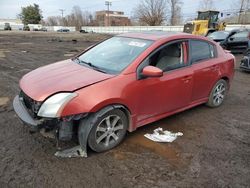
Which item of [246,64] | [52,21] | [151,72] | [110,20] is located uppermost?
[151,72]

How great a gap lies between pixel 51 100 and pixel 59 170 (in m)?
0.87

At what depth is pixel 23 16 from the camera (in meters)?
111

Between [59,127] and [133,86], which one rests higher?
[133,86]

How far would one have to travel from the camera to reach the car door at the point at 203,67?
4730 millimetres

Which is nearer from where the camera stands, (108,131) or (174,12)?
(108,131)

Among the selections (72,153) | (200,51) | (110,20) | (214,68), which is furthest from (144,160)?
(110,20)

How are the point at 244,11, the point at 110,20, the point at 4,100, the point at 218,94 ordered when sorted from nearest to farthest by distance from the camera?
the point at 218,94, the point at 4,100, the point at 244,11, the point at 110,20

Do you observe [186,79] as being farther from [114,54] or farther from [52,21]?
[52,21]

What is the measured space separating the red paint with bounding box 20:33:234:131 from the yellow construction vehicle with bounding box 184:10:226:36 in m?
17.7

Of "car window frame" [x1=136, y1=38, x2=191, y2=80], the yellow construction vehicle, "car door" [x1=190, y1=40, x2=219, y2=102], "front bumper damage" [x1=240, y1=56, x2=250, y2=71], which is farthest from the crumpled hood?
the yellow construction vehicle

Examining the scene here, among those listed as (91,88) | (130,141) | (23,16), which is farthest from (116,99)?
(23,16)

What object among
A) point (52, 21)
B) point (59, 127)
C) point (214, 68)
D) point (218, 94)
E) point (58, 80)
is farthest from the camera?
point (52, 21)

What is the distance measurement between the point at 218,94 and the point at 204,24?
1906 centimetres

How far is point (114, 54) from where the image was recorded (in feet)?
14.0
